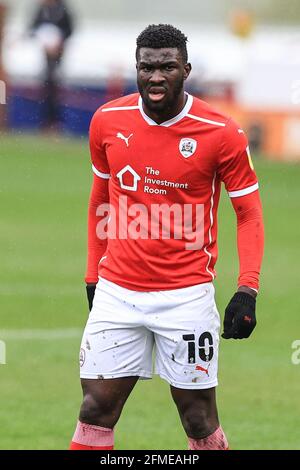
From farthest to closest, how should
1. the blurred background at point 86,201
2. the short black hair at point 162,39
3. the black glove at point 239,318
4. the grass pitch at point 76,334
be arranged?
the blurred background at point 86,201 → the grass pitch at point 76,334 → the short black hair at point 162,39 → the black glove at point 239,318

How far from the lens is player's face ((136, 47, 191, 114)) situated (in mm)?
6891

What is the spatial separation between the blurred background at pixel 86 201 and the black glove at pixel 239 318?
1947 millimetres

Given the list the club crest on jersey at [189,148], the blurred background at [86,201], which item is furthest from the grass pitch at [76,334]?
the club crest on jersey at [189,148]

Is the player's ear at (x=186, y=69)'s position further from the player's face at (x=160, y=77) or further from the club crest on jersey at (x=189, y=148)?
the club crest on jersey at (x=189, y=148)

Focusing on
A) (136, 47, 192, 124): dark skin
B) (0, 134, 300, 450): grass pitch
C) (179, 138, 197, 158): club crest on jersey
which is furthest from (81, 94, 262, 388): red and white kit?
(0, 134, 300, 450): grass pitch

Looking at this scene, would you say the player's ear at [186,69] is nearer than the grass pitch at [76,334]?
Yes

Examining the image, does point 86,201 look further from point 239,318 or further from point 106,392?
point 239,318

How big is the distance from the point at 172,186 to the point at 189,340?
31.3 inches

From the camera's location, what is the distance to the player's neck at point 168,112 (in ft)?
22.9

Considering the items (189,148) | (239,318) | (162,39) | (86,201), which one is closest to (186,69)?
(162,39)

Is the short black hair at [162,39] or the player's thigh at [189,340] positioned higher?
the short black hair at [162,39]

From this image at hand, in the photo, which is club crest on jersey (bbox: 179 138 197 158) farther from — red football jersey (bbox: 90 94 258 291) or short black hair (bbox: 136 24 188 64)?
A: short black hair (bbox: 136 24 188 64)

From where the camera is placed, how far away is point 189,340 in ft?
22.9

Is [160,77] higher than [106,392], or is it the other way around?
[160,77]
